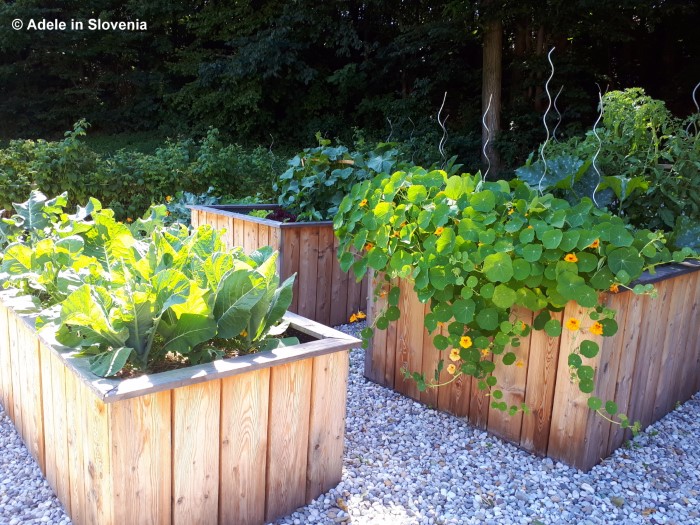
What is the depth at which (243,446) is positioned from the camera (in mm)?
1673

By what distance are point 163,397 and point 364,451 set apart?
101cm

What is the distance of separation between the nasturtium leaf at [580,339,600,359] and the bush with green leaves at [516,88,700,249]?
709 mm

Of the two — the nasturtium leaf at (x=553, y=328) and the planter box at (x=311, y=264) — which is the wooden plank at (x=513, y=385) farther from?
the planter box at (x=311, y=264)

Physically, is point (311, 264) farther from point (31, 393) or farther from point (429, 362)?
point (31, 393)

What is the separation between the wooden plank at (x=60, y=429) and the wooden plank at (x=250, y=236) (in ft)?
6.64

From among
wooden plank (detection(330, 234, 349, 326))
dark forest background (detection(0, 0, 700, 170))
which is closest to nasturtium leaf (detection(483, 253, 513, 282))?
wooden plank (detection(330, 234, 349, 326))

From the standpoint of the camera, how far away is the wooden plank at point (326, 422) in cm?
183

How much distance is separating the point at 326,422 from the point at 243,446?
311 millimetres

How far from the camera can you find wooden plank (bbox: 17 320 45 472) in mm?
1907

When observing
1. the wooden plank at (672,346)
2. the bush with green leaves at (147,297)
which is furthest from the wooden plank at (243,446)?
the wooden plank at (672,346)

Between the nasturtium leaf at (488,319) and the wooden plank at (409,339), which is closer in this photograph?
the nasturtium leaf at (488,319)

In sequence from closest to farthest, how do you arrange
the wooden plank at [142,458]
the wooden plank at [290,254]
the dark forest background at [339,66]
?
the wooden plank at [142,458], the wooden plank at [290,254], the dark forest background at [339,66]

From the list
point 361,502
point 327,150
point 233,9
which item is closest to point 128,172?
point 327,150

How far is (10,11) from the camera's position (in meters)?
12.2
